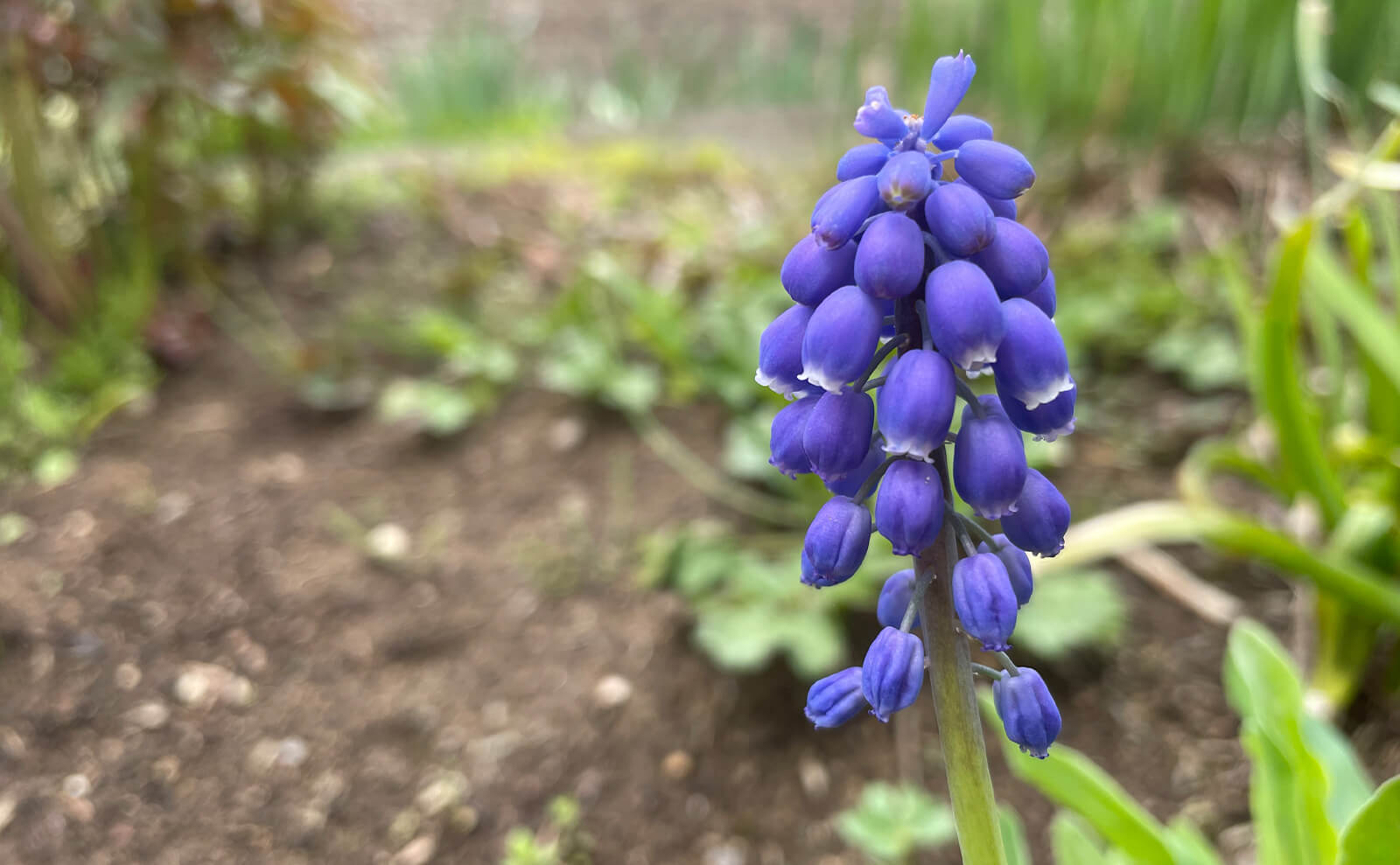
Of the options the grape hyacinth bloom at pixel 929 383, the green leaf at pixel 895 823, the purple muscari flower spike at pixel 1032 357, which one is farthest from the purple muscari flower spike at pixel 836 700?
the green leaf at pixel 895 823

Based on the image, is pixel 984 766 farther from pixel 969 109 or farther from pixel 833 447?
pixel 969 109

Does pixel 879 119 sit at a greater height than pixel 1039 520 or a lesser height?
greater

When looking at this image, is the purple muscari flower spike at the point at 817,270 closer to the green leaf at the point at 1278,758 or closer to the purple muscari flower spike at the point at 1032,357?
the purple muscari flower spike at the point at 1032,357

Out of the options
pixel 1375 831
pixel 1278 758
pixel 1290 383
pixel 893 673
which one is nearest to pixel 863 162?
pixel 893 673

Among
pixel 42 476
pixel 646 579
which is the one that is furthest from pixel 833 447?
pixel 42 476

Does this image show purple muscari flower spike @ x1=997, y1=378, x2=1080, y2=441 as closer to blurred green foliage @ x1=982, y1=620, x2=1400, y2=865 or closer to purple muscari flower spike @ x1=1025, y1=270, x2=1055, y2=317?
purple muscari flower spike @ x1=1025, y1=270, x2=1055, y2=317

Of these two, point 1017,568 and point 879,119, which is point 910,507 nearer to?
point 1017,568

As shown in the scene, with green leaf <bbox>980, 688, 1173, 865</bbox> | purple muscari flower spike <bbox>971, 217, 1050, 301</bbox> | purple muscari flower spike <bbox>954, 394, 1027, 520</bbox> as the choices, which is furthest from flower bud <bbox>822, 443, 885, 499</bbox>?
green leaf <bbox>980, 688, 1173, 865</bbox>
